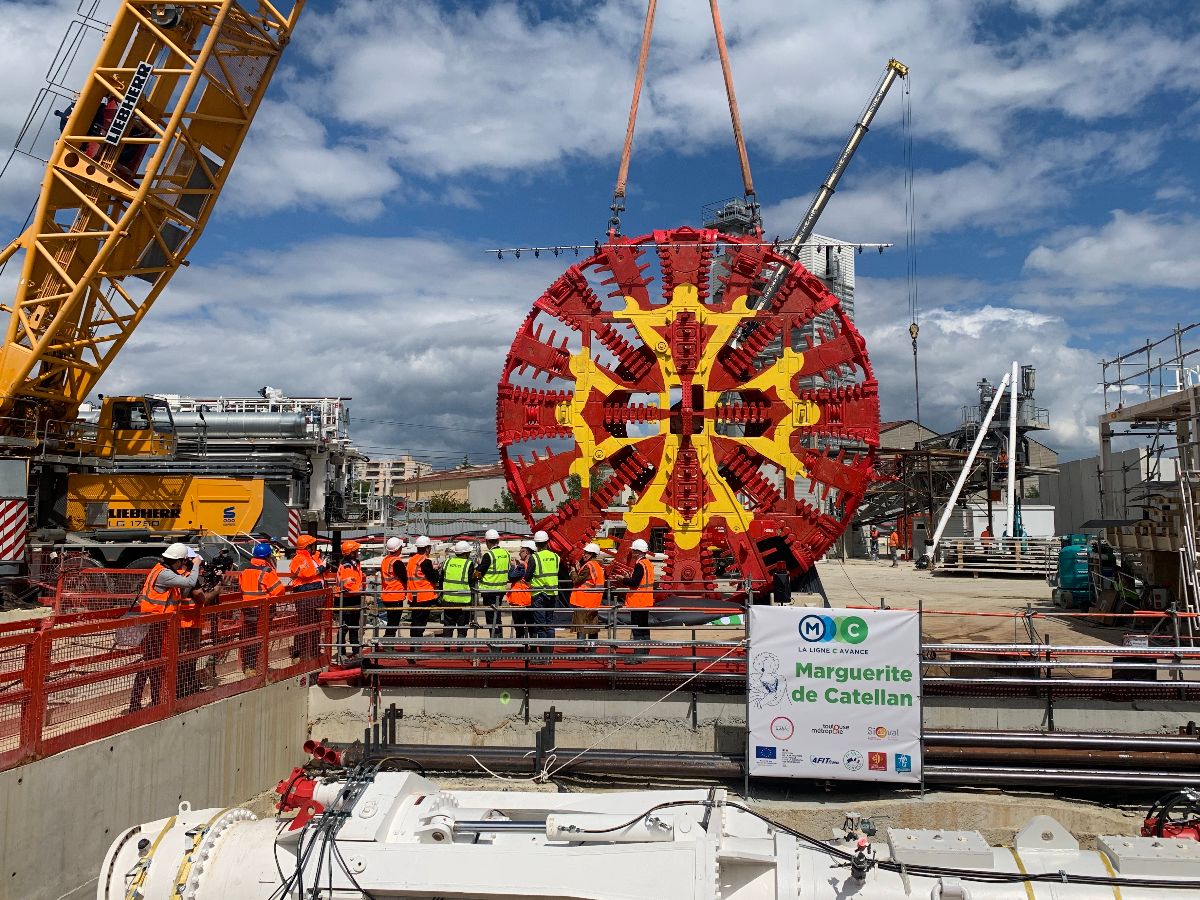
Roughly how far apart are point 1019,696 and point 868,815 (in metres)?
2.51

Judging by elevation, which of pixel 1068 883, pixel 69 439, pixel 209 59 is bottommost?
pixel 1068 883

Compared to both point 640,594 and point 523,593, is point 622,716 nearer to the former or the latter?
point 640,594

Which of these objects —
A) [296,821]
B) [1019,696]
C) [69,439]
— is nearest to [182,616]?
[296,821]

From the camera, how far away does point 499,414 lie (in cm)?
1448

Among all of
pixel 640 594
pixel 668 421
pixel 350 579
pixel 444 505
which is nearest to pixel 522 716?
pixel 640 594

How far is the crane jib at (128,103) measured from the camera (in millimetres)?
17047

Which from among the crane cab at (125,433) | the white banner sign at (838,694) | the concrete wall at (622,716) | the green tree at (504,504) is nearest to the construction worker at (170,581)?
the concrete wall at (622,716)

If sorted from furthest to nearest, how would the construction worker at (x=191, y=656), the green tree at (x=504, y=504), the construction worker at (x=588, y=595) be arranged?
the green tree at (x=504, y=504)
the construction worker at (x=588, y=595)
the construction worker at (x=191, y=656)

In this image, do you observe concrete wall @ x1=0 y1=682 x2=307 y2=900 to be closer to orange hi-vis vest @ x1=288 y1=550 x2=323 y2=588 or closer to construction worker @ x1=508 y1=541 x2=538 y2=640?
orange hi-vis vest @ x1=288 y1=550 x2=323 y2=588

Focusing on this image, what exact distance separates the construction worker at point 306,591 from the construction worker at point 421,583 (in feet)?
3.32

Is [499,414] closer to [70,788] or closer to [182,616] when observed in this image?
[182,616]

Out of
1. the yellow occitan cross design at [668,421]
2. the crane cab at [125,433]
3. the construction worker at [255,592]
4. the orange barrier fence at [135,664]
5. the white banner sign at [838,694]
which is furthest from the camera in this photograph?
the crane cab at [125,433]

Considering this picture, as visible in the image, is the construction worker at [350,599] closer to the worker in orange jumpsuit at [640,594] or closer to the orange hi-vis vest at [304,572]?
the orange hi-vis vest at [304,572]

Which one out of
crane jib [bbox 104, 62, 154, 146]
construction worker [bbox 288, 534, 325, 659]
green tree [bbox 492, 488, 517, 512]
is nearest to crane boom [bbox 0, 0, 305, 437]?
crane jib [bbox 104, 62, 154, 146]
